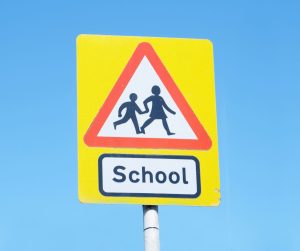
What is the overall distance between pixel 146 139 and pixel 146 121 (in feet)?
0.30

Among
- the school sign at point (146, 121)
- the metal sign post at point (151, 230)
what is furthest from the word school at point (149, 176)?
the metal sign post at point (151, 230)

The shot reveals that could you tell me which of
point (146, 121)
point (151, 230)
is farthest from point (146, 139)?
point (151, 230)

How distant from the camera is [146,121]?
327cm

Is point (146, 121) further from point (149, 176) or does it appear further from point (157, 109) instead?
point (149, 176)

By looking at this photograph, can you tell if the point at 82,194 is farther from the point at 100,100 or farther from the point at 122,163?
the point at 100,100

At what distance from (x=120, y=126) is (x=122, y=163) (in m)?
0.17

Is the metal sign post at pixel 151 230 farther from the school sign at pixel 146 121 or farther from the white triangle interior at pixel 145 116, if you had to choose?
the white triangle interior at pixel 145 116

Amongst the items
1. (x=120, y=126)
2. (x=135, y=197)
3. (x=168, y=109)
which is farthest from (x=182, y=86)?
(x=135, y=197)

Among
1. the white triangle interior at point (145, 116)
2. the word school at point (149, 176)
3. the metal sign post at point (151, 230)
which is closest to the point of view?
the metal sign post at point (151, 230)

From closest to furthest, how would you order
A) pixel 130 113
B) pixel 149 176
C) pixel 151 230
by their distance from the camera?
pixel 151 230 < pixel 149 176 < pixel 130 113

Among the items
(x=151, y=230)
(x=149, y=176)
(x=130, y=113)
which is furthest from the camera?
(x=130, y=113)

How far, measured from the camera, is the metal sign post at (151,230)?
9.37 feet

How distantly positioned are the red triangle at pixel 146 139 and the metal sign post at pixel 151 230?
327 millimetres

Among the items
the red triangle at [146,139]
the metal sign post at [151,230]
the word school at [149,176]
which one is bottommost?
the metal sign post at [151,230]
